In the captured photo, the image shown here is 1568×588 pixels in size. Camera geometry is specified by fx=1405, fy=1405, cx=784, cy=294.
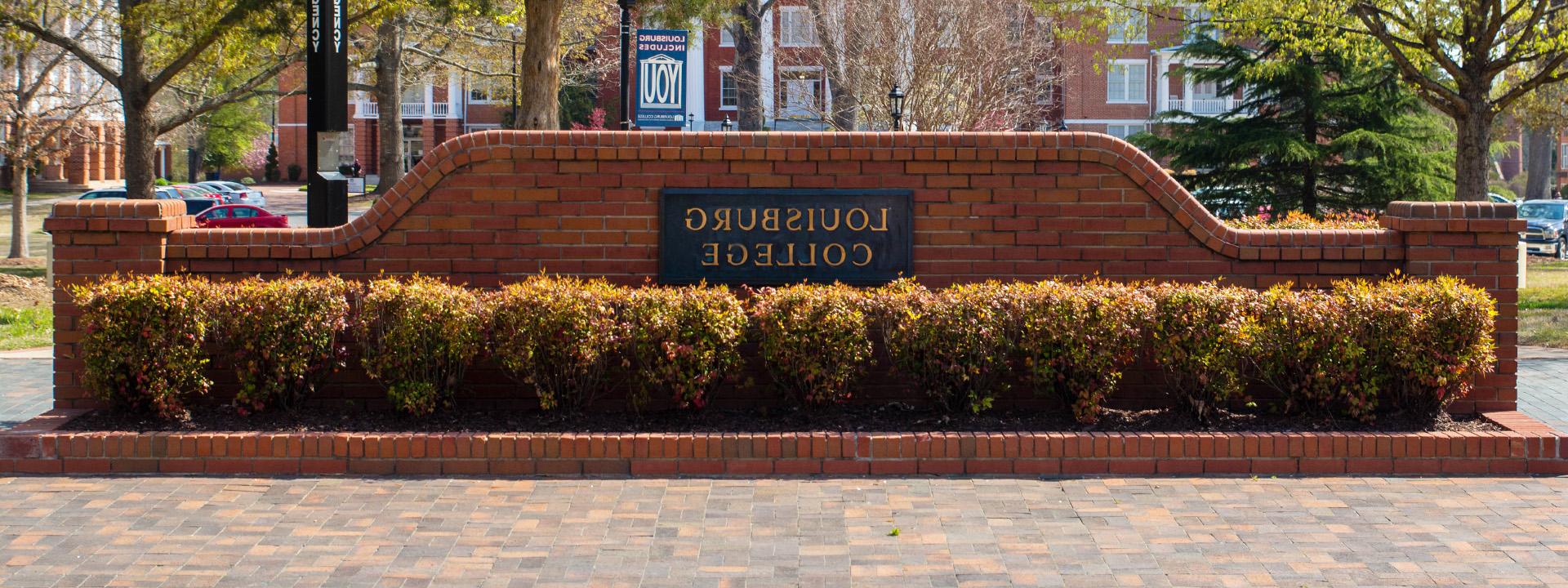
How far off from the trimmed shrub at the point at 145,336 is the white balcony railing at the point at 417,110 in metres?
59.1

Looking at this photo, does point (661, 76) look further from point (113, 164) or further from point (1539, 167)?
point (113, 164)

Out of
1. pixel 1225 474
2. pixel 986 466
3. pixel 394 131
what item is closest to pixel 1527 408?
pixel 1225 474

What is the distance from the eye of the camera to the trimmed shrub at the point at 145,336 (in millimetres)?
7102

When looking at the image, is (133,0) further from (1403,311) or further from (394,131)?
(1403,311)

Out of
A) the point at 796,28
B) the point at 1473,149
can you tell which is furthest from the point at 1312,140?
the point at 796,28

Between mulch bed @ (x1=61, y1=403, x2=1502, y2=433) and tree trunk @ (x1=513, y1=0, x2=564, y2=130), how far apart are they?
280 inches

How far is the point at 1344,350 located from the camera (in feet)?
23.5

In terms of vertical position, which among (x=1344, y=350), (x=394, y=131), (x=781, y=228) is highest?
(x=394, y=131)

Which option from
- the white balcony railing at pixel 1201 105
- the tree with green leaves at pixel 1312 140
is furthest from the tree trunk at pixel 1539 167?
the tree with green leaves at pixel 1312 140

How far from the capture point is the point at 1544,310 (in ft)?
57.7

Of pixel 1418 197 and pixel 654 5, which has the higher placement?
pixel 654 5

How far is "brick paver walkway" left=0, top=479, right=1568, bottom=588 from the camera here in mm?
5383

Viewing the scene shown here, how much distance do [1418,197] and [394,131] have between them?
72.8 feet

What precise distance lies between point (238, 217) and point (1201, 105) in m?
39.5
